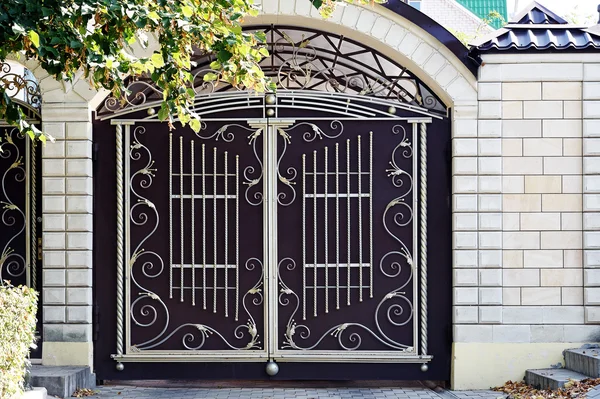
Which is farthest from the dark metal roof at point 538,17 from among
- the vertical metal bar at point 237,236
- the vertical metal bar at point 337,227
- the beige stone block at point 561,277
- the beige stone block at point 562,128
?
the vertical metal bar at point 237,236

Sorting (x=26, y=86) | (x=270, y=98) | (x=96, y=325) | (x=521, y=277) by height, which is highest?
(x=26, y=86)

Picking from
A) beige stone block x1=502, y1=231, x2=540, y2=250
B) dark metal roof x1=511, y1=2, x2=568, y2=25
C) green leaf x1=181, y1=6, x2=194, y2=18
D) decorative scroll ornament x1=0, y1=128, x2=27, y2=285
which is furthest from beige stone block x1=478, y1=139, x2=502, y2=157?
decorative scroll ornament x1=0, y1=128, x2=27, y2=285

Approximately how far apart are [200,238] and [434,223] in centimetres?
235

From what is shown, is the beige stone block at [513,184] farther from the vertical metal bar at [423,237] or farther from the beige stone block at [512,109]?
the vertical metal bar at [423,237]

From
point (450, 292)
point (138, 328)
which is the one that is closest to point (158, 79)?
Result: point (138, 328)

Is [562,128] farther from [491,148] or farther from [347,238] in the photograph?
[347,238]

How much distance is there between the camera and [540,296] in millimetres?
7711

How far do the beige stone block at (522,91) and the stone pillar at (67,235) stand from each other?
4146 mm

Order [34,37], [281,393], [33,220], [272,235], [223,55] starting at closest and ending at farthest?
[34,37], [223,55], [281,393], [272,235], [33,220]

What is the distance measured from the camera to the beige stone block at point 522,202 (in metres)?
7.73

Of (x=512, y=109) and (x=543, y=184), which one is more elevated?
(x=512, y=109)

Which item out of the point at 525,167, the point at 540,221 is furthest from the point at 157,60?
the point at 540,221

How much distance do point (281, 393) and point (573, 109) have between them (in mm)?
3991

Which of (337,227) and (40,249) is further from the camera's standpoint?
(40,249)
